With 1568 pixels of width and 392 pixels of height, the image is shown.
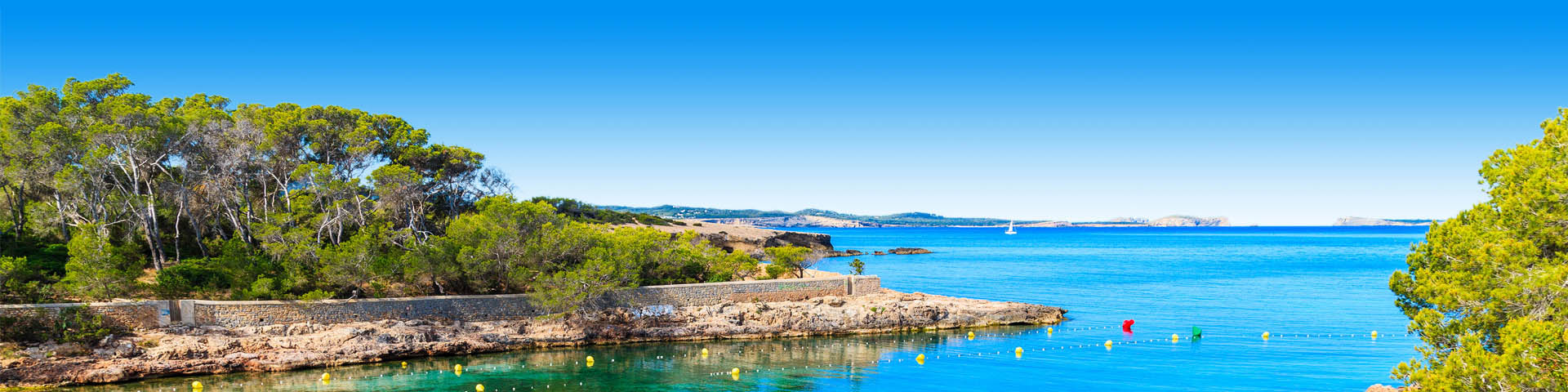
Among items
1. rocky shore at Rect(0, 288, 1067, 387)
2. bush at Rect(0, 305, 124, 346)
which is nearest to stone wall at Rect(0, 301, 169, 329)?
bush at Rect(0, 305, 124, 346)

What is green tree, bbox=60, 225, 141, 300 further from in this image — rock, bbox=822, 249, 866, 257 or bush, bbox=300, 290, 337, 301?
rock, bbox=822, 249, 866, 257

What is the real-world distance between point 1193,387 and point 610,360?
68.3 ft

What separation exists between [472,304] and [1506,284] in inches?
1305

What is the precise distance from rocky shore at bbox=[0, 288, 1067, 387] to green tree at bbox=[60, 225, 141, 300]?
220 cm

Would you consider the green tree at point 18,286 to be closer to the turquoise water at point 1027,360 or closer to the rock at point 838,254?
the turquoise water at point 1027,360

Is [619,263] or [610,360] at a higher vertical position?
[619,263]

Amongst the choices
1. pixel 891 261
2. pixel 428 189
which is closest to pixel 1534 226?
pixel 428 189

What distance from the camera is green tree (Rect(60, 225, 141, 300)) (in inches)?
1191

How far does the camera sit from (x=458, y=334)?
116 ft

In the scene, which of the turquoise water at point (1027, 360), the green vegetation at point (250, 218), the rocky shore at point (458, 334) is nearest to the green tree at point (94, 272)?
the green vegetation at point (250, 218)

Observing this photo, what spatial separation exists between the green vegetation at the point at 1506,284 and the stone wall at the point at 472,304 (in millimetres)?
26649

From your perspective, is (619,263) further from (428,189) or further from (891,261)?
(891,261)

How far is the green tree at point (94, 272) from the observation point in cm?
3025

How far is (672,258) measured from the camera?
42.2 m
